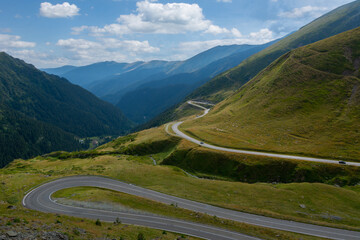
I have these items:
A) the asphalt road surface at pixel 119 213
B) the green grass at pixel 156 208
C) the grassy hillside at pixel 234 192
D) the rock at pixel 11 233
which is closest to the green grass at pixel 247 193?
the grassy hillside at pixel 234 192

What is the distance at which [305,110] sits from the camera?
115438 millimetres

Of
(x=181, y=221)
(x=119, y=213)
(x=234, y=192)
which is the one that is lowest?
(x=234, y=192)

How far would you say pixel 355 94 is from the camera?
116688 mm

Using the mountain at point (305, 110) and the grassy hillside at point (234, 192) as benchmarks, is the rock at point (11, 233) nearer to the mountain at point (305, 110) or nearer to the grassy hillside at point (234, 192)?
the grassy hillside at point (234, 192)

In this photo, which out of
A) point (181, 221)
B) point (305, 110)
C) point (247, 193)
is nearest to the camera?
point (181, 221)

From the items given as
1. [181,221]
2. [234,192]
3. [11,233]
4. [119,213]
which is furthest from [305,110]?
[11,233]

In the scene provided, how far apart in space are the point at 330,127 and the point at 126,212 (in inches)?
3784

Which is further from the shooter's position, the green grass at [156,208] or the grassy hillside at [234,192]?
the grassy hillside at [234,192]

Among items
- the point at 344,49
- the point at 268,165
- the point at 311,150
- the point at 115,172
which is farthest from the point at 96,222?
the point at 344,49

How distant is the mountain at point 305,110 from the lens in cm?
8619

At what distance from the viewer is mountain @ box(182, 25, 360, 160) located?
283 ft

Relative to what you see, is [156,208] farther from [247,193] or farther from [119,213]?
[247,193]

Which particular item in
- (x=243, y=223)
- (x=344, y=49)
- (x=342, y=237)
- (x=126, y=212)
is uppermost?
(x=344, y=49)

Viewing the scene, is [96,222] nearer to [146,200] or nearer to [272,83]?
[146,200]
